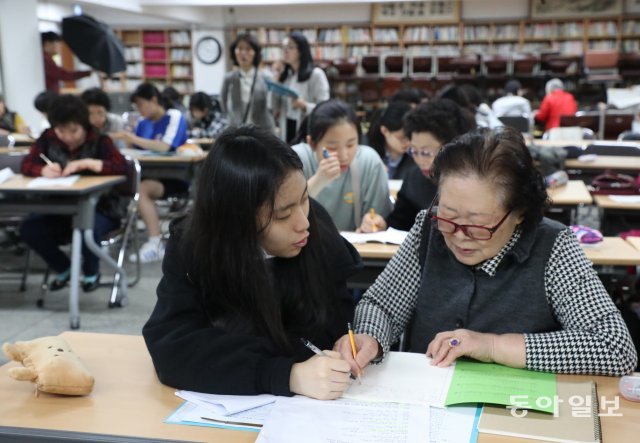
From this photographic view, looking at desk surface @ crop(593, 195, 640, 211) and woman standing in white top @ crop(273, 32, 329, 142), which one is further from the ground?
woman standing in white top @ crop(273, 32, 329, 142)

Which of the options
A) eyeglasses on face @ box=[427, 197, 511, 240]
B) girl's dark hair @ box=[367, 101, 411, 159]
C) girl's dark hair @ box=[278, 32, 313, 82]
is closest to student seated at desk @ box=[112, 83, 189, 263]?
girl's dark hair @ box=[278, 32, 313, 82]

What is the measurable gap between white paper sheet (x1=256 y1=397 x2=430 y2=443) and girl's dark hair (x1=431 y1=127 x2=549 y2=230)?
0.50 meters

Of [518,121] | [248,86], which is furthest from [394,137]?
[518,121]

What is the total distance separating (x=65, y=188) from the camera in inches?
133

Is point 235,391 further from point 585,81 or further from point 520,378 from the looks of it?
point 585,81

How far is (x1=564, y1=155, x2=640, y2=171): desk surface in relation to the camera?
4.45 meters

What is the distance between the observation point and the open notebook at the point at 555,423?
1.02 m

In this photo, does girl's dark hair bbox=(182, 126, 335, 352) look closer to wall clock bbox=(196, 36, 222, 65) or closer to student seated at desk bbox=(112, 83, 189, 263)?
Result: student seated at desk bbox=(112, 83, 189, 263)

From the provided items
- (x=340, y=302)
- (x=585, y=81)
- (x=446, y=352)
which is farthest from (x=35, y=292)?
(x=585, y=81)

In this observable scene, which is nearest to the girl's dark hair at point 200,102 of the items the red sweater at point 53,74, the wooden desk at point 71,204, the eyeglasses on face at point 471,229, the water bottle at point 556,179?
the red sweater at point 53,74

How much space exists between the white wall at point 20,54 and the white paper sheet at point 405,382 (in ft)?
23.6

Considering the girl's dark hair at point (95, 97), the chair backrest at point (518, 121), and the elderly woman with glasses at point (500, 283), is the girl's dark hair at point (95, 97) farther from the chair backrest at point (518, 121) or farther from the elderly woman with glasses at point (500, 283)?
the elderly woman with glasses at point (500, 283)

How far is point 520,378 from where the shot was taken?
122 cm

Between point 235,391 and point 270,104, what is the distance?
4.53 metres
